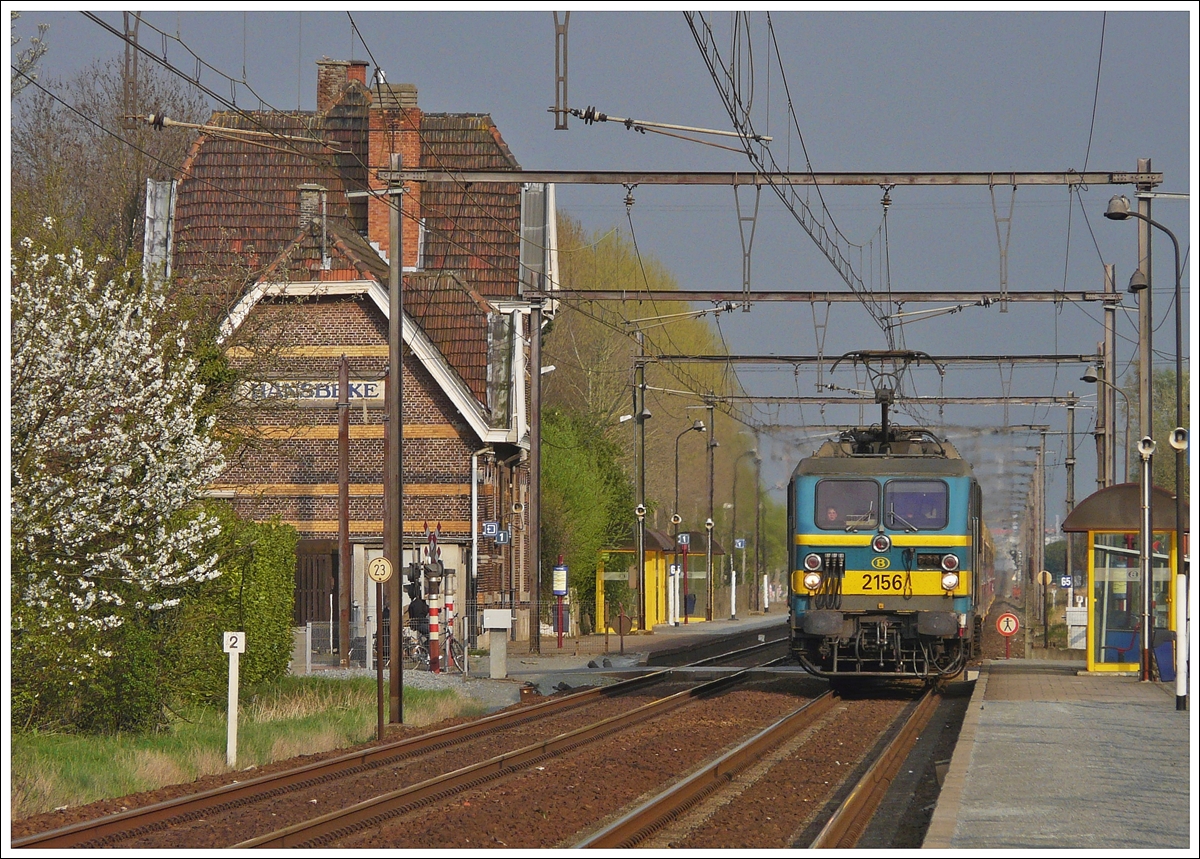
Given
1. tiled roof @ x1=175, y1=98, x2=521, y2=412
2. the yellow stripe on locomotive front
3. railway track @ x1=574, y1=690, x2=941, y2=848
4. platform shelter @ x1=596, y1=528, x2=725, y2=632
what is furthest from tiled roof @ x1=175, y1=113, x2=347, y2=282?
railway track @ x1=574, y1=690, x2=941, y2=848

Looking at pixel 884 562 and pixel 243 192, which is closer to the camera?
pixel 884 562

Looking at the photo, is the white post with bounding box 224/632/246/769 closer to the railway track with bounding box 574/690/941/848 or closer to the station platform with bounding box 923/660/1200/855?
the railway track with bounding box 574/690/941/848

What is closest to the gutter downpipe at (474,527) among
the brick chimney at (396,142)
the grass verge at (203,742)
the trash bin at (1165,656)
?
the brick chimney at (396,142)

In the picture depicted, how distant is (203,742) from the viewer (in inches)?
671

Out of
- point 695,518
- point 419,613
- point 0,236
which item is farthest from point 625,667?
point 695,518

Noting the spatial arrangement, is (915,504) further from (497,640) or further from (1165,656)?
(497,640)

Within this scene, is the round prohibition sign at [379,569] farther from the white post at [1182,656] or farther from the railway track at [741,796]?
the white post at [1182,656]

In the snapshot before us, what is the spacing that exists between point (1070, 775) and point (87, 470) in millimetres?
9373

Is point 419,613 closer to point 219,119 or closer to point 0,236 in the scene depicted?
point 219,119

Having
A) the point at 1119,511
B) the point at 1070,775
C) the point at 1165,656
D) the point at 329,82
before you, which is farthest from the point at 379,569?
the point at 329,82

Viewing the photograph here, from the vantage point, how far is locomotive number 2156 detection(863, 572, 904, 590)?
2117 centimetres

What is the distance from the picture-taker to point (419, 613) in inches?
1303

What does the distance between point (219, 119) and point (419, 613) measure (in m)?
16.5

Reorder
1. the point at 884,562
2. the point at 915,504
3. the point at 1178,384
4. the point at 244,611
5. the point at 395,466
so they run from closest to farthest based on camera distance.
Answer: the point at 395,466
the point at 244,611
the point at 884,562
the point at 915,504
the point at 1178,384
